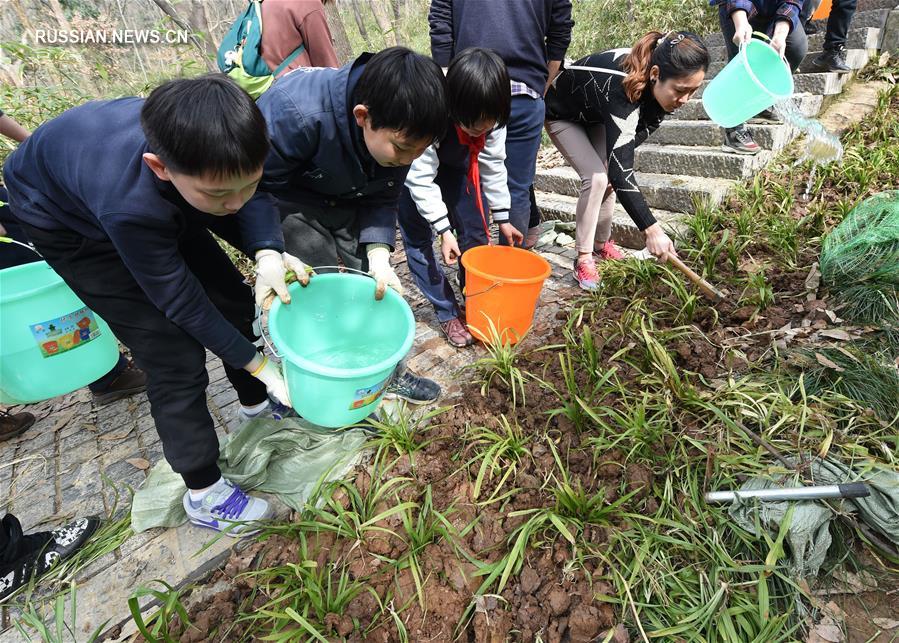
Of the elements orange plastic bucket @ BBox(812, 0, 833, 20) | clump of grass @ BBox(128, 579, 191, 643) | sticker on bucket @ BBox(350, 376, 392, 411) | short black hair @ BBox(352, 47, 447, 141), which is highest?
short black hair @ BBox(352, 47, 447, 141)

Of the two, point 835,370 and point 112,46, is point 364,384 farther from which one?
point 112,46

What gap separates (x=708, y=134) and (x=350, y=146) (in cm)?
363

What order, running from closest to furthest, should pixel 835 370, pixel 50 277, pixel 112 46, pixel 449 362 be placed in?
pixel 835 370 < pixel 50 277 < pixel 449 362 < pixel 112 46

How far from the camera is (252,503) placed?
170 centimetres

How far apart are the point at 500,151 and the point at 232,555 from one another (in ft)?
6.93

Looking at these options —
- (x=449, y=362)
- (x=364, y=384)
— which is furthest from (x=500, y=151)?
(x=364, y=384)

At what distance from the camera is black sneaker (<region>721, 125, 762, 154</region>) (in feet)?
12.1

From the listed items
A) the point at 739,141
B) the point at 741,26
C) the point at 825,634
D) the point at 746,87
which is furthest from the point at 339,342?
the point at 739,141

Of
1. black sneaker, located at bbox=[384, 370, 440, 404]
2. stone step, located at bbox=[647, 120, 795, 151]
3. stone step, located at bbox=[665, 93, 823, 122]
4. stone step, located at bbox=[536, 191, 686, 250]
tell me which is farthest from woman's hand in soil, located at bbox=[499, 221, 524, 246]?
stone step, located at bbox=[665, 93, 823, 122]

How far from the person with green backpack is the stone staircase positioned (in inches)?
92.8

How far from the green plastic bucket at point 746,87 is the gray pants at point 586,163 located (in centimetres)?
68

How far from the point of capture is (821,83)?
4.27m

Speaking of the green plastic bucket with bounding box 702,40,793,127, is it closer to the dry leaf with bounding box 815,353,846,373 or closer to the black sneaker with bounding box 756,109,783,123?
the black sneaker with bounding box 756,109,783,123

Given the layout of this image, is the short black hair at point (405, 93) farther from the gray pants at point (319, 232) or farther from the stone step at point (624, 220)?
the stone step at point (624, 220)
